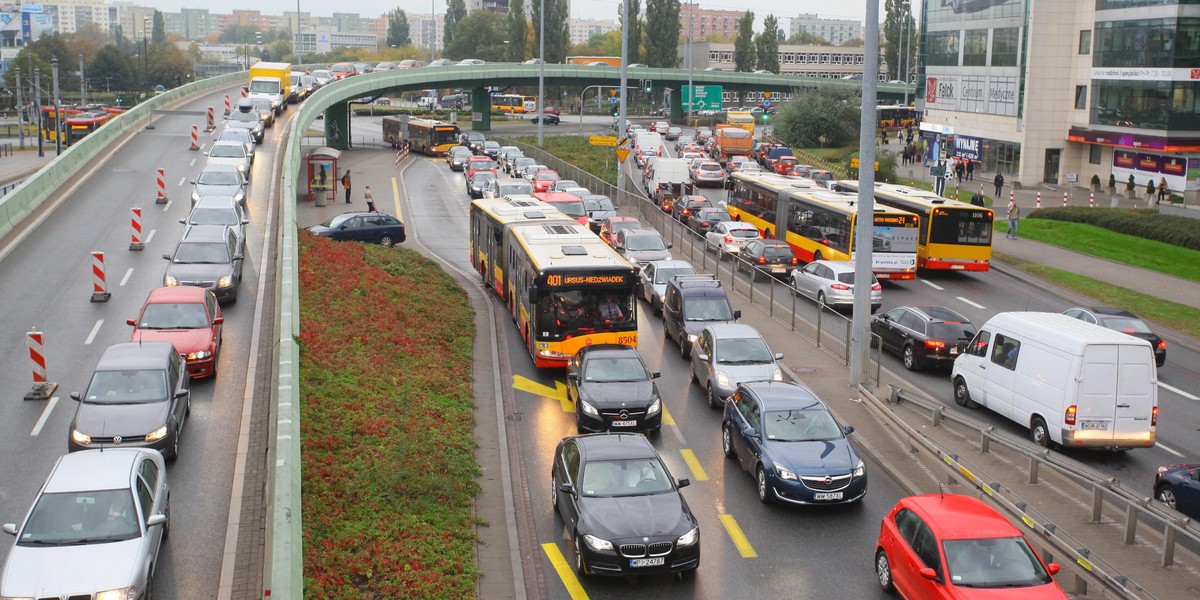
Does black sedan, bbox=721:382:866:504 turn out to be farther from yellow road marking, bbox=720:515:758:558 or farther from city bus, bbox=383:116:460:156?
city bus, bbox=383:116:460:156

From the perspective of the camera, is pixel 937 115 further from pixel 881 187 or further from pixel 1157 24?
pixel 881 187

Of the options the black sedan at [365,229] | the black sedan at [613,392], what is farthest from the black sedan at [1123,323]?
the black sedan at [365,229]

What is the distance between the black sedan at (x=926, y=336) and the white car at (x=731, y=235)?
13.4 metres

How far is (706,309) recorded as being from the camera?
90.4 ft

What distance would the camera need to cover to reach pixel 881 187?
43781mm

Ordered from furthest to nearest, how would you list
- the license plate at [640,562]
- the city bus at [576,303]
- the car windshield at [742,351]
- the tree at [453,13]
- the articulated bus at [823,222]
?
the tree at [453,13] < the articulated bus at [823,222] < the city bus at [576,303] < the car windshield at [742,351] < the license plate at [640,562]

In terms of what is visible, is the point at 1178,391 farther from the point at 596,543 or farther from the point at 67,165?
the point at 67,165

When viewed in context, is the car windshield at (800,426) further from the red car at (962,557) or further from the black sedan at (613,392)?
the red car at (962,557)

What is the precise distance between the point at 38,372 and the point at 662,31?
419ft

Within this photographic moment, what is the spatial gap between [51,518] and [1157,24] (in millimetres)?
A: 60612

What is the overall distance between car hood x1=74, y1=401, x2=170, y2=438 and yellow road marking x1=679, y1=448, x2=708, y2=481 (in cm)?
881

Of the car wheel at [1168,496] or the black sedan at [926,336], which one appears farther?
the black sedan at [926,336]

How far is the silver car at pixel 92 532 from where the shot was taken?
38.9 ft

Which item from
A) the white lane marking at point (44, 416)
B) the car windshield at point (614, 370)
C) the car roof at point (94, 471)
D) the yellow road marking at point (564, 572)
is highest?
the car roof at point (94, 471)
